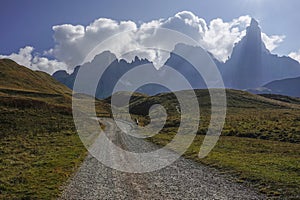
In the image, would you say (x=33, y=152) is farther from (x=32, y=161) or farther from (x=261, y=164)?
(x=261, y=164)

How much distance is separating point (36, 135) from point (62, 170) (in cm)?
2689

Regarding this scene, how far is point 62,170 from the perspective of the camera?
75.4 ft

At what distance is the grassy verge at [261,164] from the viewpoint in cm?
1750

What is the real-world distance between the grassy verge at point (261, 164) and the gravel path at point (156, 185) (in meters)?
1.44

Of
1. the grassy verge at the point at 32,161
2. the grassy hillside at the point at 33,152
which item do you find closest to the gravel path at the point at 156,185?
the grassy verge at the point at 32,161

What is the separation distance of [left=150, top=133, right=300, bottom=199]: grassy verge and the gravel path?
4.72 feet

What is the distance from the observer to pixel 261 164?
2445 cm

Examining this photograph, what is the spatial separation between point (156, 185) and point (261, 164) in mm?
10908

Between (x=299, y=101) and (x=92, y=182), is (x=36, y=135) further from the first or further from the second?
(x=299, y=101)

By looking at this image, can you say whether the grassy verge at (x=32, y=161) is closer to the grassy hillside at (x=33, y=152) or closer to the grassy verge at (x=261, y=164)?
the grassy hillside at (x=33, y=152)

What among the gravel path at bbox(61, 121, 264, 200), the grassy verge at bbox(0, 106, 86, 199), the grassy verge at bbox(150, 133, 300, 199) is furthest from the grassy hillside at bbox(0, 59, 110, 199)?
the grassy verge at bbox(150, 133, 300, 199)

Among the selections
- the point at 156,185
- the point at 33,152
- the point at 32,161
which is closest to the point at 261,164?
the point at 156,185

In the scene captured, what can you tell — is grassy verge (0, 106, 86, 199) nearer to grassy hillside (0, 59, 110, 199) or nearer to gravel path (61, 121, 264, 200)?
grassy hillside (0, 59, 110, 199)

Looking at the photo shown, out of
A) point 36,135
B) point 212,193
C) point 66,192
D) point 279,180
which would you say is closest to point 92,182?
point 66,192
